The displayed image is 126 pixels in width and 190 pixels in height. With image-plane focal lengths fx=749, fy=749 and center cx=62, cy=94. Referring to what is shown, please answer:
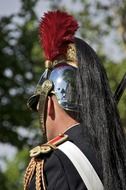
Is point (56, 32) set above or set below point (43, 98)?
above

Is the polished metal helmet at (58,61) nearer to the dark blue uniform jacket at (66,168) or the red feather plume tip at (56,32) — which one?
the red feather plume tip at (56,32)

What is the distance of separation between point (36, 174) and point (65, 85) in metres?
0.50

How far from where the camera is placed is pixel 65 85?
3879mm

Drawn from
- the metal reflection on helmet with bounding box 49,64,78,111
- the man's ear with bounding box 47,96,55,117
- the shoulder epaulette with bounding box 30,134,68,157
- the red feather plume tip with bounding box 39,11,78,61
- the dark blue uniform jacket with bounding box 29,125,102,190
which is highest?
the red feather plume tip with bounding box 39,11,78,61

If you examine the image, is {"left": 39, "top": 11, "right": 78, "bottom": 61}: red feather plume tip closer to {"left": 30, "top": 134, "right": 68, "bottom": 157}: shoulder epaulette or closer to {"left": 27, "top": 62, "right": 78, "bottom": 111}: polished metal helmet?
{"left": 27, "top": 62, "right": 78, "bottom": 111}: polished metal helmet

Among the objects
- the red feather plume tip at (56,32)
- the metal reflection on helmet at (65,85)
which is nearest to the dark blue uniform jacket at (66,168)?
the metal reflection on helmet at (65,85)

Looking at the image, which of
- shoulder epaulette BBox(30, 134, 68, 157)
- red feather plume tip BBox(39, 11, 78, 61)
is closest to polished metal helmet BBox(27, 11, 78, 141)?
red feather plume tip BBox(39, 11, 78, 61)

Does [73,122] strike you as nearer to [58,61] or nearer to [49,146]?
[49,146]

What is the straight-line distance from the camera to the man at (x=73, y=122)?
12.0ft

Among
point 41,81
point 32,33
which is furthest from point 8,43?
point 41,81

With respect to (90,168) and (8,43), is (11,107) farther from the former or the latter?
(90,168)

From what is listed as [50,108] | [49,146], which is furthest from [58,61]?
[49,146]

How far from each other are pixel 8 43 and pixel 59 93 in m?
12.4

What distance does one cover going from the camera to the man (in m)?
3.65
